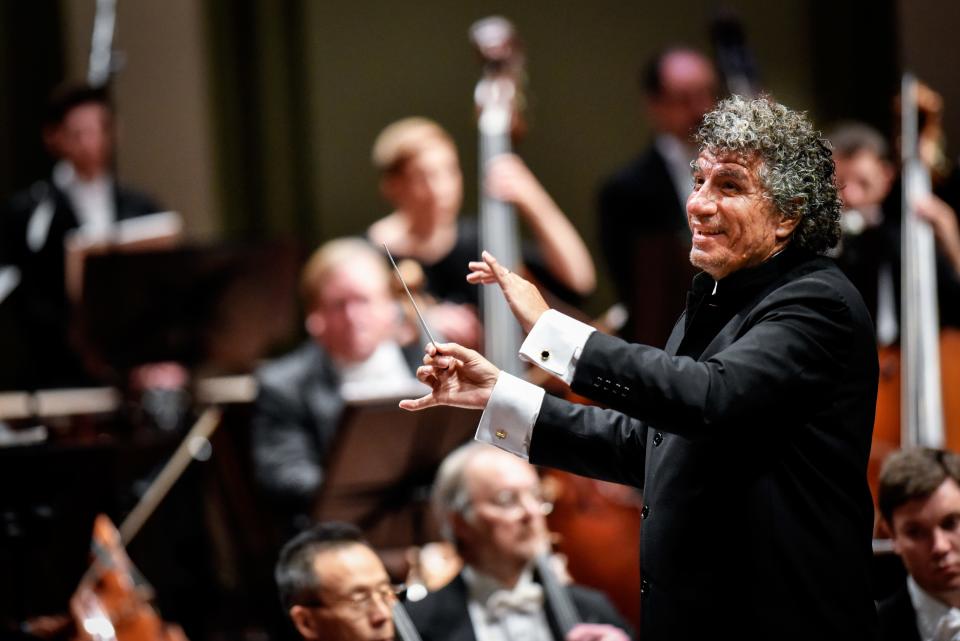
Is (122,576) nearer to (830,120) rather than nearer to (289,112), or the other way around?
(289,112)

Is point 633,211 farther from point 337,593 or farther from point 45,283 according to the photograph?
point 337,593

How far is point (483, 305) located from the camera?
4285mm

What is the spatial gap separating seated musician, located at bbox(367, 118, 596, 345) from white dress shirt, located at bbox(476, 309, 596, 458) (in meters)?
2.07

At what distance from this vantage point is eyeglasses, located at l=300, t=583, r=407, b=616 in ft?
8.89

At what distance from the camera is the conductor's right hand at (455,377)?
204 centimetres

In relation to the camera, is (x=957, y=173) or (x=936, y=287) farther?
(x=957, y=173)

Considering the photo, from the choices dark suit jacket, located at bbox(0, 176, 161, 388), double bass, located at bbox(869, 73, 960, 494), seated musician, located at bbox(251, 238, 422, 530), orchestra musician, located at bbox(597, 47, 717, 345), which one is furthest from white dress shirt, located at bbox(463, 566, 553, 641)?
dark suit jacket, located at bbox(0, 176, 161, 388)

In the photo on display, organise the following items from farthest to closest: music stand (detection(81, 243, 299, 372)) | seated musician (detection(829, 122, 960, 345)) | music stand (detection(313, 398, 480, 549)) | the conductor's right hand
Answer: music stand (detection(81, 243, 299, 372)) < seated musician (detection(829, 122, 960, 345)) < music stand (detection(313, 398, 480, 549)) < the conductor's right hand

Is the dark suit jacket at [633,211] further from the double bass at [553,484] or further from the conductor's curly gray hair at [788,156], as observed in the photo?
the conductor's curly gray hair at [788,156]

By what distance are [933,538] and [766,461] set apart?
0.79 metres

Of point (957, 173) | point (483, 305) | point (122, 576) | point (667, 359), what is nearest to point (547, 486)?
point (483, 305)

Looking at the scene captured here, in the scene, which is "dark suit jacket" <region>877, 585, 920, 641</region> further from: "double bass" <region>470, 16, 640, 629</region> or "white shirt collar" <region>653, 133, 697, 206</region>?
"white shirt collar" <region>653, 133, 697, 206</region>

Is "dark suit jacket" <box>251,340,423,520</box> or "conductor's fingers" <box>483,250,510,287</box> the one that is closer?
"conductor's fingers" <box>483,250,510,287</box>

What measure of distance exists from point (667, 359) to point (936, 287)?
241 centimetres
